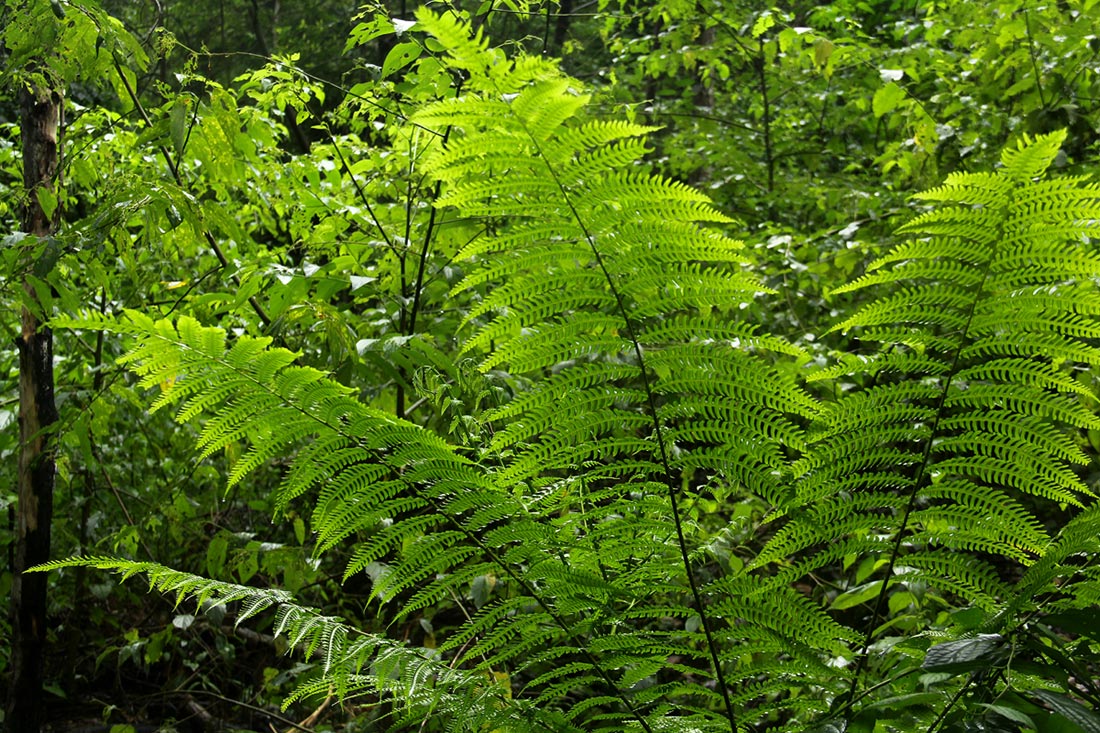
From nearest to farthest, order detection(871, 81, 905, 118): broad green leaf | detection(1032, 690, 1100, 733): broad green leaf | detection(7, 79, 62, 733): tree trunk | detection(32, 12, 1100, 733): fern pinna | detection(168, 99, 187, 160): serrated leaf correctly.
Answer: detection(1032, 690, 1100, 733): broad green leaf
detection(32, 12, 1100, 733): fern pinna
detection(168, 99, 187, 160): serrated leaf
detection(7, 79, 62, 733): tree trunk
detection(871, 81, 905, 118): broad green leaf

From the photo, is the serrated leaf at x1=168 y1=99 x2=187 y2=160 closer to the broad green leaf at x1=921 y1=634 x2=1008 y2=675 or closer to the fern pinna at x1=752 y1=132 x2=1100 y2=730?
the fern pinna at x1=752 y1=132 x2=1100 y2=730

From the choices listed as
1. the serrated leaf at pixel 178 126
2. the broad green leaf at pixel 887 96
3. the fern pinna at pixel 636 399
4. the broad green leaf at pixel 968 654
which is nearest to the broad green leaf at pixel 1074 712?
the broad green leaf at pixel 968 654

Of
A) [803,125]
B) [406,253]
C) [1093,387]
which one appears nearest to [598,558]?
[406,253]

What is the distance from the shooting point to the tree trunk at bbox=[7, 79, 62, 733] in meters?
2.24

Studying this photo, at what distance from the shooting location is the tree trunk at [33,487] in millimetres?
2236

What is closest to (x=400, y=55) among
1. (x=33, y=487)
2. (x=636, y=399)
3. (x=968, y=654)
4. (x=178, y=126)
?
(x=178, y=126)

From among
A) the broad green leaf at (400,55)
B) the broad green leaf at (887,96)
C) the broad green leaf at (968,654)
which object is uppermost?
the broad green leaf at (400,55)

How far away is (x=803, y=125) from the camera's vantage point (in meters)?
6.22

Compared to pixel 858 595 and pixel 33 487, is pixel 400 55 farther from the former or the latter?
pixel 858 595

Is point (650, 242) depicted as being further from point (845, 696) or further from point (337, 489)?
point (845, 696)

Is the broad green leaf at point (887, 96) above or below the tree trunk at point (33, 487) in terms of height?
above

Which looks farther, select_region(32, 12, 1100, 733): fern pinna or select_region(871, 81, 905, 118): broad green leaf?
select_region(871, 81, 905, 118): broad green leaf

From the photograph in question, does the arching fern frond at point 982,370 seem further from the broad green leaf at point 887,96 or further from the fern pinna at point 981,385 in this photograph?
the broad green leaf at point 887,96

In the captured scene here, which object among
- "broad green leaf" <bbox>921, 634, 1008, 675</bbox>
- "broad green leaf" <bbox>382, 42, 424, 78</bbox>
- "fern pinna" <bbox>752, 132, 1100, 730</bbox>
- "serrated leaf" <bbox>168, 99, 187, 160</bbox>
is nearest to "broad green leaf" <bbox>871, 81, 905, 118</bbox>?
"broad green leaf" <bbox>382, 42, 424, 78</bbox>
